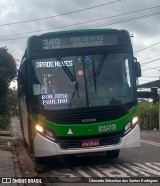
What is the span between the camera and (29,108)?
440 inches

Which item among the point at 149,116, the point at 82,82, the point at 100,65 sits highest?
the point at 100,65

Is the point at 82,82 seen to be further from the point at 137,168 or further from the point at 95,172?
the point at 137,168

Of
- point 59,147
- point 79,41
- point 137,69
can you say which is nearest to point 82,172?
point 59,147

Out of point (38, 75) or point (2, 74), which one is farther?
point (2, 74)

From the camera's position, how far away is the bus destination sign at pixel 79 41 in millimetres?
11023

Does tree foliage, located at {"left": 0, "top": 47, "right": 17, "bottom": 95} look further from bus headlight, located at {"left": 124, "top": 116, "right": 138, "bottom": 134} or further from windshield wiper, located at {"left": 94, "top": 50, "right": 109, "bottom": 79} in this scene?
bus headlight, located at {"left": 124, "top": 116, "right": 138, "bottom": 134}

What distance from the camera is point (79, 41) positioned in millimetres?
11125

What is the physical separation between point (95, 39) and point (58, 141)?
278 cm

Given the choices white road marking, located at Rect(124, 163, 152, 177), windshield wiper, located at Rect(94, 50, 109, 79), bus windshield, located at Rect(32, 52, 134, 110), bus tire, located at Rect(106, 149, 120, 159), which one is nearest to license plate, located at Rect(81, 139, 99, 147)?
bus windshield, located at Rect(32, 52, 134, 110)

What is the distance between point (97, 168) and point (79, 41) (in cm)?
326

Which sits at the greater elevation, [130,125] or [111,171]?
[130,125]

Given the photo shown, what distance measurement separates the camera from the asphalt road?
9.65 m

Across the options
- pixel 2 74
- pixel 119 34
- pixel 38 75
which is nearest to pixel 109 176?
pixel 38 75

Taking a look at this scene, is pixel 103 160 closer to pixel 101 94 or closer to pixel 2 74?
pixel 101 94
